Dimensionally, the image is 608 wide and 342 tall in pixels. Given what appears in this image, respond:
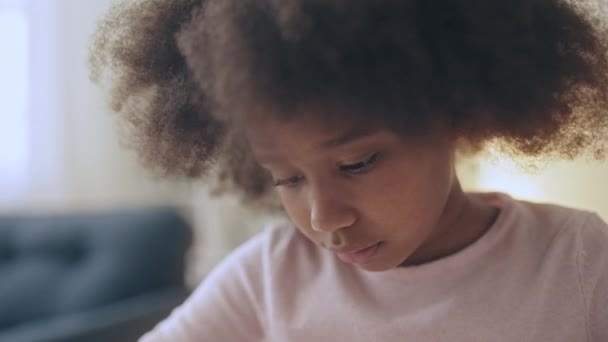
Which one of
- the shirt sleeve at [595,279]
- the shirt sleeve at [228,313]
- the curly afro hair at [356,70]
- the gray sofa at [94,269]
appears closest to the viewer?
the curly afro hair at [356,70]

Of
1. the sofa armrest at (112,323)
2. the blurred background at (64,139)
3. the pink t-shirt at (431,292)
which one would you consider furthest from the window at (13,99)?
the pink t-shirt at (431,292)

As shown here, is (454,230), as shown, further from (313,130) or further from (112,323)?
(112,323)

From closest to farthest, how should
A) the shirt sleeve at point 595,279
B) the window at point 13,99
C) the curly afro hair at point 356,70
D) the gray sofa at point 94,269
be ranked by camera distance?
the curly afro hair at point 356,70 → the shirt sleeve at point 595,279 → the gray sofa at point 94,269 → the window at point 13,99

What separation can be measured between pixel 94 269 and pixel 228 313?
807 millimetres

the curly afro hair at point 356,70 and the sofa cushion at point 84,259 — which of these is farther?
the sofa cushion at point 84,259

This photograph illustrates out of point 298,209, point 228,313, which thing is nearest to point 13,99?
point 228,313

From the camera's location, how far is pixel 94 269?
1536mm

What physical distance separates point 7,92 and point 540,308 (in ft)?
6.06

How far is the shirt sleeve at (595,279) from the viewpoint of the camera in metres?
0.65

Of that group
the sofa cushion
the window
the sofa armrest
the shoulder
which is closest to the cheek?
the shoulder

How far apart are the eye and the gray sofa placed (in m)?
0.80

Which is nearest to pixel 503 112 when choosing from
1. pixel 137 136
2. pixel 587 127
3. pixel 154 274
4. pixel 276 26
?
pixel 587 127

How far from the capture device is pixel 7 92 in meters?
2.13

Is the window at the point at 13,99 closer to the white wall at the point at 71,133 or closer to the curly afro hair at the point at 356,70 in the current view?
the white wall at the point at 71,133
